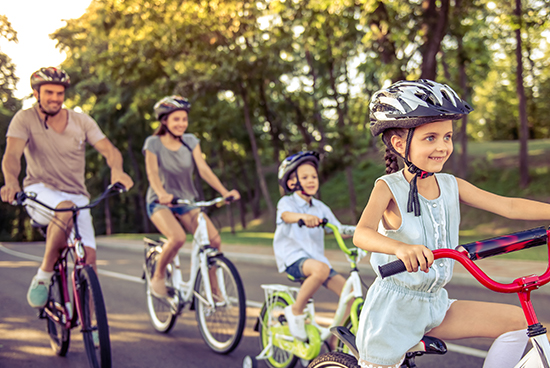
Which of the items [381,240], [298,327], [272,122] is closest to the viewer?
[381,240]

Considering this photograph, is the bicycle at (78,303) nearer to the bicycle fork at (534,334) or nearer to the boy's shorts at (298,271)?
the boy's shorts at (298,271)

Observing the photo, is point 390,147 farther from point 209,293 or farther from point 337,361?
point 209,293

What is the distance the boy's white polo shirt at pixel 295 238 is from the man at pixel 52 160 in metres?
1.37

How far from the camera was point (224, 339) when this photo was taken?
5.10m

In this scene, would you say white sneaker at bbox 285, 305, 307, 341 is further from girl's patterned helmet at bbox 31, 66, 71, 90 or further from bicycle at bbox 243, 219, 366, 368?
girl's patterned helmet at bbox 31, 66, 71, 90

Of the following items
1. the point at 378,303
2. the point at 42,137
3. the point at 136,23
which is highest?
the point at 136,23

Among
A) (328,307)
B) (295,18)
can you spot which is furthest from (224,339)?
(295,18)

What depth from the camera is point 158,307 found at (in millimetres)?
6125

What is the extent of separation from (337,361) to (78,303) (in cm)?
258

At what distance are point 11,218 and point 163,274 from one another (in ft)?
124

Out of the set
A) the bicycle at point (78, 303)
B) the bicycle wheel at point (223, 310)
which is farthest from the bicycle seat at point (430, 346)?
the bicycle wheel at point (223, 310)

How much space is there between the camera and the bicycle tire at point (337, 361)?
240 centimetres

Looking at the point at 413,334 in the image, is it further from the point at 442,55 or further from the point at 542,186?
the point at 542,186

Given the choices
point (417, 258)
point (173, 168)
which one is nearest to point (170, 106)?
point (173, 168)
